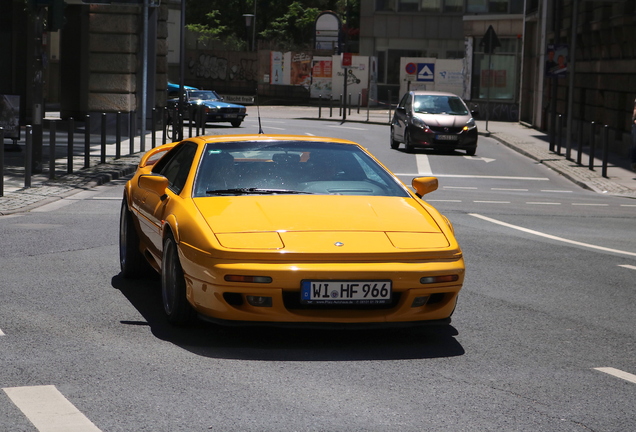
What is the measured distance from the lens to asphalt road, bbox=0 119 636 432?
471 cm

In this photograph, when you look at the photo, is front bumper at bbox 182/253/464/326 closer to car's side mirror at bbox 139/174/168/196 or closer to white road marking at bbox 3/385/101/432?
car's side mirror at bbox 139/174/168/196

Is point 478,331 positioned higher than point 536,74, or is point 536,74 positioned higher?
point 536,74

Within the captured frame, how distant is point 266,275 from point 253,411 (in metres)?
1.22

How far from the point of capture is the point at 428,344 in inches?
247

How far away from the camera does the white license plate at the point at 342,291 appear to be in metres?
5.91

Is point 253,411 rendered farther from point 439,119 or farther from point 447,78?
point 447,78

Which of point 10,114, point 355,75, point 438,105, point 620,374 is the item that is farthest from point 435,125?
point 355,75

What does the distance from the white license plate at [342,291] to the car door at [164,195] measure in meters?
1.49

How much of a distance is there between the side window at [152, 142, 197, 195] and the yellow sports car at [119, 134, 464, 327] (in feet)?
0.08

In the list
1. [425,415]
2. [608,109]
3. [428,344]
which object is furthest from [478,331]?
[608,109]

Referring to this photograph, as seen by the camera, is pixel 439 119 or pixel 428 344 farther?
pixel 439 119

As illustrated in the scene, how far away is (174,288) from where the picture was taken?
6.44 meters

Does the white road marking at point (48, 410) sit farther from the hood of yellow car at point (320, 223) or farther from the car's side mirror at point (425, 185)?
the car's side mirror at point (425, 185)

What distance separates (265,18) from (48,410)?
3168 inches
